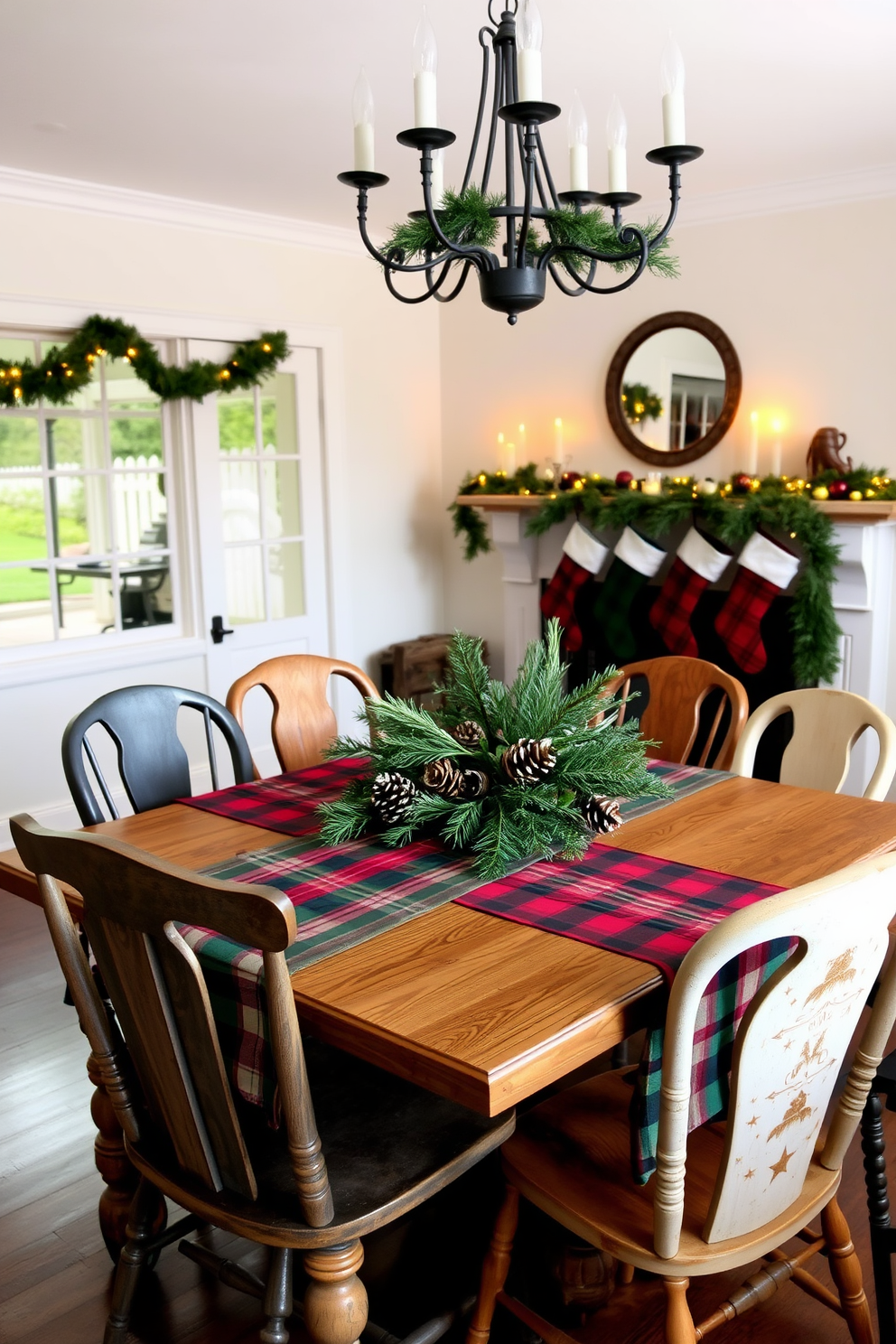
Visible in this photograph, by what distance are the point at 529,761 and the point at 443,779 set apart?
0.48 ft

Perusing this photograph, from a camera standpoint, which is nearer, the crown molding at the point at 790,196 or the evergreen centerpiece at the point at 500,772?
the evergreen centerpiece at the point at 500,772

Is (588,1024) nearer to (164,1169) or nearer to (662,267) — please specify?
(164,1169)

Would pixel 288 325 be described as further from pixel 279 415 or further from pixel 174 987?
pixel 174 987

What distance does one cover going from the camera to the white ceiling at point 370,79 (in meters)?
2.46

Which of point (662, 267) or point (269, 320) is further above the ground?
point (269, 320)

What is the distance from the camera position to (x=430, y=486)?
5.39 metres

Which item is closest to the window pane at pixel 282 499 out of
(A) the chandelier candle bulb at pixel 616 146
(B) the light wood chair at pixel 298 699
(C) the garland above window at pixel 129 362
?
(C) the garland above window at pixel 129 362

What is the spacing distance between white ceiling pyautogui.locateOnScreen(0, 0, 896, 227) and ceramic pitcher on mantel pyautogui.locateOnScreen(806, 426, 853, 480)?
90 cm

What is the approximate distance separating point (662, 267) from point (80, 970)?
1.60 m

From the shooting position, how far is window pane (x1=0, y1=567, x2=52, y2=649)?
4035mm

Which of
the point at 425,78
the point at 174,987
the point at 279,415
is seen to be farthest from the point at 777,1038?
the point at 279,415

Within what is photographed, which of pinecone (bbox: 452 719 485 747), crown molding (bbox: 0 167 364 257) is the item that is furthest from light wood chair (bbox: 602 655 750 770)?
crown molding (bbox: 0 167 364 257)

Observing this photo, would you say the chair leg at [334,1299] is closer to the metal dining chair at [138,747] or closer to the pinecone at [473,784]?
the pinecone at [473,784]

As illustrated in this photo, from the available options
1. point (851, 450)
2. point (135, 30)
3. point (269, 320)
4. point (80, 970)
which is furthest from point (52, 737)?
point (851, 450)
